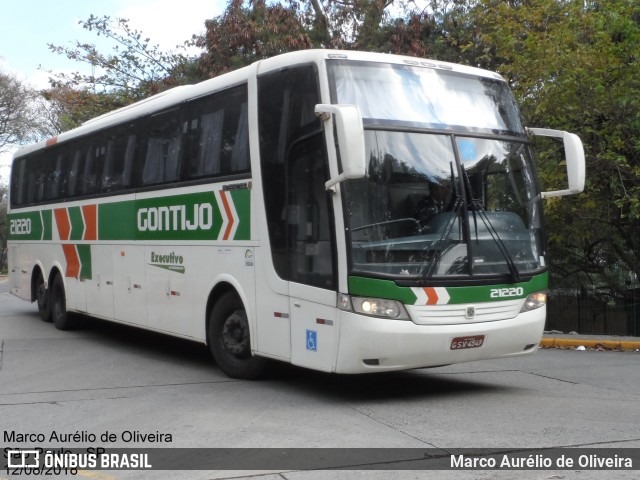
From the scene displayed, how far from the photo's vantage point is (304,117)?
28.7ft

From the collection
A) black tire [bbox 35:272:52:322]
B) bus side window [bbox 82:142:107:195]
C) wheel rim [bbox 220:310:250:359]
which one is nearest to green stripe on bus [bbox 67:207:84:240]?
bus side window [bbox 82:142:107:195]

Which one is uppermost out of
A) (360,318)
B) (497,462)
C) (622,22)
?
(622,22)

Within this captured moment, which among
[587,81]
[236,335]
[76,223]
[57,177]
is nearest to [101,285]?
[76,223]

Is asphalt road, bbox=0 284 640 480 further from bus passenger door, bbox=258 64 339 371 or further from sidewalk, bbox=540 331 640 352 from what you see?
sidewalk, bbox=540 331 640 352

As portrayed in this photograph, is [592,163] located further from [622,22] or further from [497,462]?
[497,462]

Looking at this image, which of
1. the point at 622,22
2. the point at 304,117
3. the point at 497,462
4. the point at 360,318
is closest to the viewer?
the point at 497,462

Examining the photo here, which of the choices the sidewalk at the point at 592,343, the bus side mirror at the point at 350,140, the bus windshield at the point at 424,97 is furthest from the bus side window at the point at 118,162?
the sidewalk at the point at 592,343

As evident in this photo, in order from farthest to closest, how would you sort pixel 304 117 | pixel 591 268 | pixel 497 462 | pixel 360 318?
pixel 591 268 < pixel 304 117 < pixel 360 318 < pixel 497 462

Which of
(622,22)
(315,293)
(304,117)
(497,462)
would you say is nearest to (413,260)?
(315,293)

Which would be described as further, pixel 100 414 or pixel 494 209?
pixel 494 209

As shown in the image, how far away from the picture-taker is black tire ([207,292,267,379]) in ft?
32.6

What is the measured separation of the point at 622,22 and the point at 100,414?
1185 cm

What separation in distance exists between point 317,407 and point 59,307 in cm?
879

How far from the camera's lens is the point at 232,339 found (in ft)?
33.5
